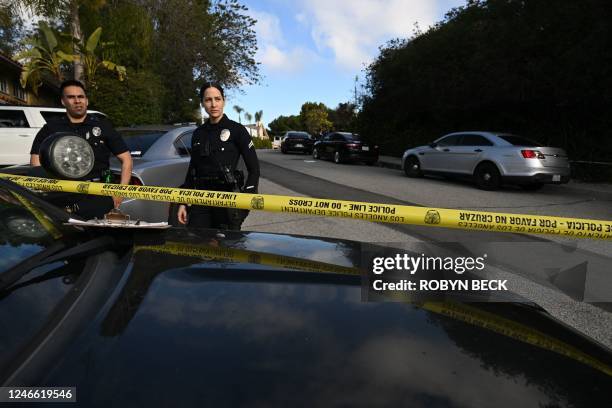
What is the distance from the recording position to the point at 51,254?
1.55m

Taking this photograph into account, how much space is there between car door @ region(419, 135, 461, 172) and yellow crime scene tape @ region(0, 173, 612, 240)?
1139cm

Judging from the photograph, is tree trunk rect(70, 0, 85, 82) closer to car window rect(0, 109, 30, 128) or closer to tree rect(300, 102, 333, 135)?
car window rect(0, 109, 30, 128)

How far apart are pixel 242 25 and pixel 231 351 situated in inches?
1233

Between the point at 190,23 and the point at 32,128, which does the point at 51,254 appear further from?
the point at 190,23

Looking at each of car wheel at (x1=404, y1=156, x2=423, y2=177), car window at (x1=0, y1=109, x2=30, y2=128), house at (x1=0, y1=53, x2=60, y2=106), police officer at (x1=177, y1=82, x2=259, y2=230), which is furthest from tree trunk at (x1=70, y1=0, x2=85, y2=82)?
police officer at (x1=177, y1=82, x2=259, y2=230)

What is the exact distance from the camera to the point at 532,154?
10883mm

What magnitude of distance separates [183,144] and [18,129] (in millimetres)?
6709

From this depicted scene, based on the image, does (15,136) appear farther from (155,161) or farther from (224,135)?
(224,135)

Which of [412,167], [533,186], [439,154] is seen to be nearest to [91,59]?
[412,167]

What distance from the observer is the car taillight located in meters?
10.8

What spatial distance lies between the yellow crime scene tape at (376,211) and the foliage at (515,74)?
1165 centimetres

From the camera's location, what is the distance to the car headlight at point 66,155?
2467 millimetres

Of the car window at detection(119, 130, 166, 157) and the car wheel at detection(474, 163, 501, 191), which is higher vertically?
the car window at detection(119, 130, 166, 157)

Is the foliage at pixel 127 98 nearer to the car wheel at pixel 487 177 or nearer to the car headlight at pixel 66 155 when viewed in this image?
the car wheel at pixel 487 177
